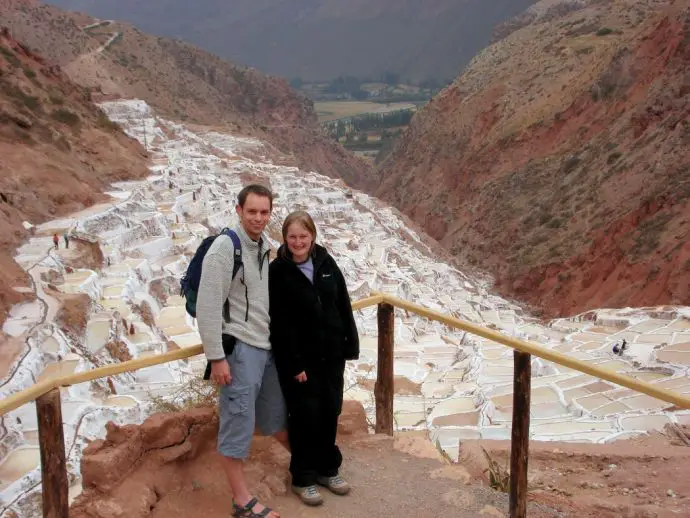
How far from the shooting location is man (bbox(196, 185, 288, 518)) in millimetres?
3150

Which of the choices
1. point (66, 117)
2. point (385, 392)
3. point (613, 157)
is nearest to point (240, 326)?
point (385, 392)

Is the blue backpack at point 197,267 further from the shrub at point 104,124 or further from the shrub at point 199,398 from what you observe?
the shrub at point 104,124

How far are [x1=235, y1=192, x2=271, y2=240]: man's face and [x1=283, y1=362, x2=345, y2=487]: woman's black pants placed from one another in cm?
79

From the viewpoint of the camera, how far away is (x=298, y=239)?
11.2ft

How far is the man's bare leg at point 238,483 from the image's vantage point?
3.40 meters

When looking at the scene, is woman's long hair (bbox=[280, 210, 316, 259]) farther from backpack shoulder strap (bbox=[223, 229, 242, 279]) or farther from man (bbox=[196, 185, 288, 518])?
backpack shoulder strap (bbox=[223, 229, 242, 279])

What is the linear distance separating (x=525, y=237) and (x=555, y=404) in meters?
21.0

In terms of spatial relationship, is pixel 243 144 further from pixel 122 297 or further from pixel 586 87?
pixel 122 297

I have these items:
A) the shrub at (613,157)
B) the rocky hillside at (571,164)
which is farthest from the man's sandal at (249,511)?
the shrub at (613,157)

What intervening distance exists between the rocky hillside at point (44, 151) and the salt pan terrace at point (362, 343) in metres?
0.62

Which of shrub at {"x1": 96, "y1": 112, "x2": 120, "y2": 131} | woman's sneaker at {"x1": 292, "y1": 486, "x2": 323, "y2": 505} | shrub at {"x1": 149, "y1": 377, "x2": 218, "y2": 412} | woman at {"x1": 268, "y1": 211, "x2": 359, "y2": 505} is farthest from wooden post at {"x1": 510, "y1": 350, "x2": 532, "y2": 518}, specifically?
shrub at {"x1": 96, "y1": 112, "x2": 120, "y2": 131}

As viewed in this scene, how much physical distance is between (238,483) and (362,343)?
37.4ft

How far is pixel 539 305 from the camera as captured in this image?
2594 centimetres

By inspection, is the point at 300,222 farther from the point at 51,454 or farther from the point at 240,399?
the point at 51,454
